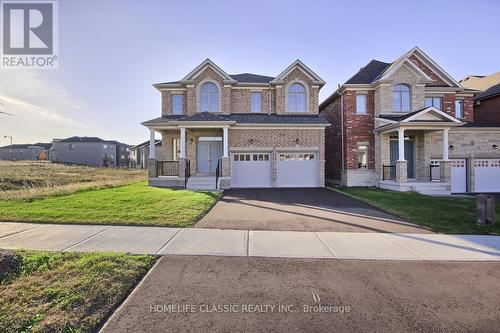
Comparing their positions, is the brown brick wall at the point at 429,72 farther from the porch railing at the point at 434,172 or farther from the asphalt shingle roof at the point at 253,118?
the asphalt shingle roof at the point at 253,118

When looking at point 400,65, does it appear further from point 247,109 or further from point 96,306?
point 96,306

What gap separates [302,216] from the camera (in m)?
8.47

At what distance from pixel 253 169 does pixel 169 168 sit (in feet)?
19.0

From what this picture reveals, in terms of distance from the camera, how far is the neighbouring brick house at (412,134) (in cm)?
1545

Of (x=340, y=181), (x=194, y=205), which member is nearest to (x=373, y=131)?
(x=340, y=181)

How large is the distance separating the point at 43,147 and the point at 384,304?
103 m

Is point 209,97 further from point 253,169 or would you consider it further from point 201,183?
point 201,183

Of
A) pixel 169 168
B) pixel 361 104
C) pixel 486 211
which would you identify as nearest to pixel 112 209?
pixel 169 168

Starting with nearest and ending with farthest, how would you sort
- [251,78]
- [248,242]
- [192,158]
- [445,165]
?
[248,242] < [445,165] < [192,158] < [251,78]

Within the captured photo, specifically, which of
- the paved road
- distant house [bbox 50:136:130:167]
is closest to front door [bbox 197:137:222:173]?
the paved road

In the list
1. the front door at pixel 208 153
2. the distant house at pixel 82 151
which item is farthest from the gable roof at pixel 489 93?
the distant house at pixel 82 151

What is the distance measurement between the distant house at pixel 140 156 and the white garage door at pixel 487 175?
4373 centimetres

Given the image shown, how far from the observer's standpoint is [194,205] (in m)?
9.34

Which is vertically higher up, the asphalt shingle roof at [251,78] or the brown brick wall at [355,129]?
the asphalt shingle roof at [251,78]
